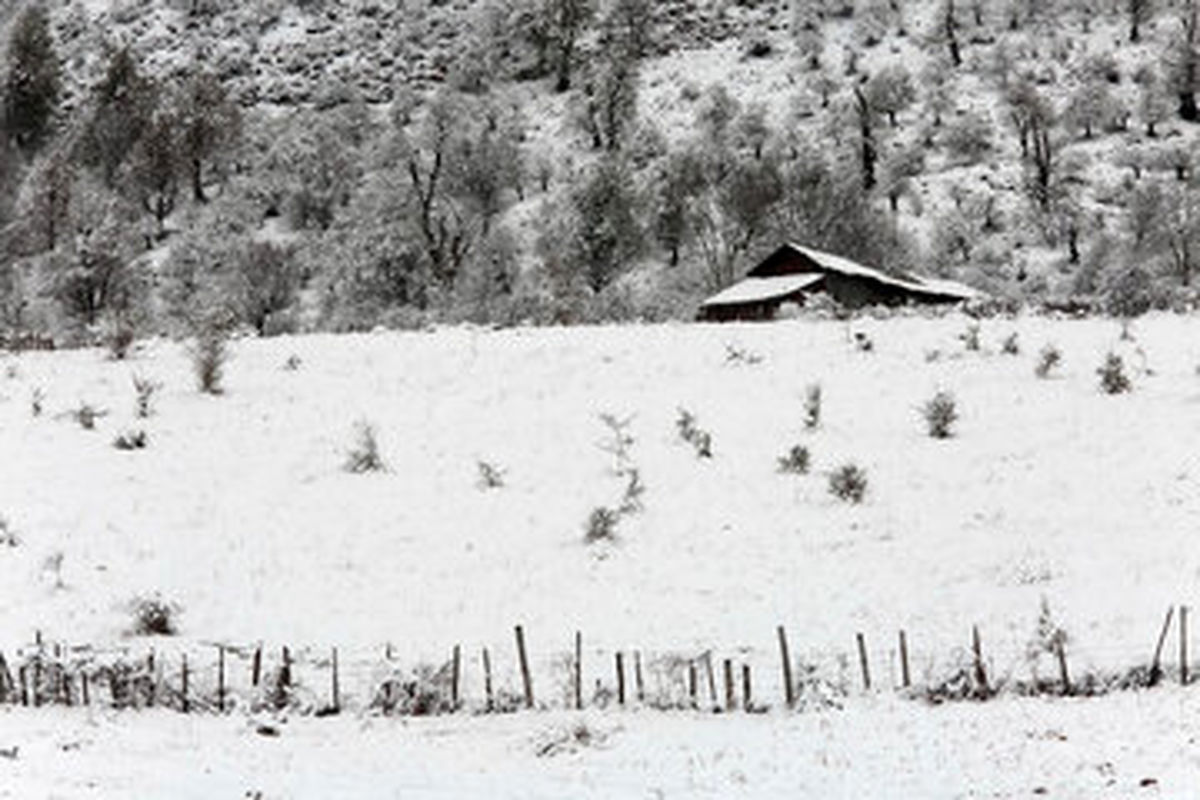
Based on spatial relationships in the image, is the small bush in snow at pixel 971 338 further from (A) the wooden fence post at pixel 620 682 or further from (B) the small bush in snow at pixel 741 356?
(A) the wooden fence post at pixel 620 682

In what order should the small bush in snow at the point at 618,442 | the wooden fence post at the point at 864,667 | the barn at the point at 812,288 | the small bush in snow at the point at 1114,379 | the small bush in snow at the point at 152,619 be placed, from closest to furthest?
the wooden fence post at the point at 864,667 < the small bush in snow at the point at 152,619 < the small bush in snow at the point at 618,442 < the small bush in snow at the point at 1114,379 < the barn at the point at 812,288

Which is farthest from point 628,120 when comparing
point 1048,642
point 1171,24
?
point 1048,642

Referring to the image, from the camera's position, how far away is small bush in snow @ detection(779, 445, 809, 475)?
20.6 m

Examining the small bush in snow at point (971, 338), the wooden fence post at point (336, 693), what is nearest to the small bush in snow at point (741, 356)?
the small bush in snow at point (971, 338)

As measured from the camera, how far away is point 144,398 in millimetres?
24719

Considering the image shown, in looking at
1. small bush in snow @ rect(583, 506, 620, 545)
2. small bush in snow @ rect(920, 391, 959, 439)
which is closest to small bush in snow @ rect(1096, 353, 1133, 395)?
small bush in snow @ rect(920, 391, 959, 439)

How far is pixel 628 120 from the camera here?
227ft

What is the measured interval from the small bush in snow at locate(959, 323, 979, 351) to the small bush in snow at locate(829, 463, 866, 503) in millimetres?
8665

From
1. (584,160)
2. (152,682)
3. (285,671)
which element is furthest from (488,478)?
(584,160)

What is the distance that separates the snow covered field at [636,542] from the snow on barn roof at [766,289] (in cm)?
1686

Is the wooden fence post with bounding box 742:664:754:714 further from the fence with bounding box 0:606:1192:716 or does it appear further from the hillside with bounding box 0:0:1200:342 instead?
the hillside with bounding box 0:0:1200:342

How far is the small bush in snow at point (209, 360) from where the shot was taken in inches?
1044

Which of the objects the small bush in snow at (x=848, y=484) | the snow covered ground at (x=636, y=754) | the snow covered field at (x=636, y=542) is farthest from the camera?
the small bush in snow at (x=848, y=484)

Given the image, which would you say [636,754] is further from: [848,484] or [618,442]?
[618,442]
